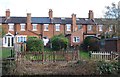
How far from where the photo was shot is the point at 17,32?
206ft


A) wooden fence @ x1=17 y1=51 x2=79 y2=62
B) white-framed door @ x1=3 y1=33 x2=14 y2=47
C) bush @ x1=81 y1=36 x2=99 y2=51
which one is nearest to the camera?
wooden fence @ x1=17 y1=51 x2=79 y2=62

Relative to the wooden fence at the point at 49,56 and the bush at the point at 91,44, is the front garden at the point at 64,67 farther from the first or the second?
the bush at the point at 91,44

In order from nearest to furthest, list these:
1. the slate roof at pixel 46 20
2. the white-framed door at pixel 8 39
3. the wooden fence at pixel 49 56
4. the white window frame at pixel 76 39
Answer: the wooden fence at pixel 49 56 < the white window frame at pixel 76 39 < the white-framed door at pixel 8 39 < the slate roof at pixel 46 20

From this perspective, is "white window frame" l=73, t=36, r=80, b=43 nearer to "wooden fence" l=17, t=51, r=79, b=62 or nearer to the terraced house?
the terraced house

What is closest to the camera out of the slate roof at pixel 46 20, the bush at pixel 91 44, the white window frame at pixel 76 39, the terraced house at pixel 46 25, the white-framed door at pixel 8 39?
the bush at pixel 91 44

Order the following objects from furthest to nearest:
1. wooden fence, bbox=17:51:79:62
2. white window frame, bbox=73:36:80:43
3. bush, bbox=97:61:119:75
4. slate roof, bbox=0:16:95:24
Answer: slate roof, bbox=0:16:95:24 < white window frame, bbox=73:36:80:43 < wooden fence, bbox=17:51:79:62 < bush, bbox=97:61:119:75

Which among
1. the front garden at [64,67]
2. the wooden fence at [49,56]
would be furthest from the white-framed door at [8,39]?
the front garden at [64,67]

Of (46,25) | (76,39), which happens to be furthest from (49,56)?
(46,25)

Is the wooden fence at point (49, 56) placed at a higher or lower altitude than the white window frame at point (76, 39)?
lower

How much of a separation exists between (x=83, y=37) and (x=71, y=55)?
26385 millimetres

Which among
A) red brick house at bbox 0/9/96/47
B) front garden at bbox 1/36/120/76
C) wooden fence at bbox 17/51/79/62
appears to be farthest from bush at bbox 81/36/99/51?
front garden at bbox 1/36/120/76

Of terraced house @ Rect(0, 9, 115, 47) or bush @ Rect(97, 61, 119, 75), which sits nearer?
bush @ Rect(97, 61, 119, 75)

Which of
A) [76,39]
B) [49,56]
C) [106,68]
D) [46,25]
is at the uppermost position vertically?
[46,25]

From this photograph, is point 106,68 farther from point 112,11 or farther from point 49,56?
point 112,11
